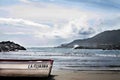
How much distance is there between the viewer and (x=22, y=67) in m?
25.6

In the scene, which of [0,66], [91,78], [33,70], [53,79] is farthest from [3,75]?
[91,78]

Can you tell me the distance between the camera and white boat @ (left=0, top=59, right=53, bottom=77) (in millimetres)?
25500

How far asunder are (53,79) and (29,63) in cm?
261

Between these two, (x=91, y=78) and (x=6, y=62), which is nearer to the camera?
(x=6, y=62)

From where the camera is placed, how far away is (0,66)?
2545 centimetres

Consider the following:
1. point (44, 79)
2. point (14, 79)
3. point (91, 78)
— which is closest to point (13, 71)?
point (14, 79)

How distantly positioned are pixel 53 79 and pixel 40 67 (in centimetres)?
172

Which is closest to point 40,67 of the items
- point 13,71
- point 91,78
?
point 13,71

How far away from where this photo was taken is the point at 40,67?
2597 cm

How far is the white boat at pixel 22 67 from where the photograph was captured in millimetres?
25500

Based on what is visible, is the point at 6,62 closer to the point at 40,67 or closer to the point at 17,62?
the point at 17,62

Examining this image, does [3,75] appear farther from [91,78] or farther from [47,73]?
[91,78]

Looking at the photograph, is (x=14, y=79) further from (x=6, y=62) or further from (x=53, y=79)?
(x=53, y=79)

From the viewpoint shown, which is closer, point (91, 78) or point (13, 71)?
point (13, 71)
